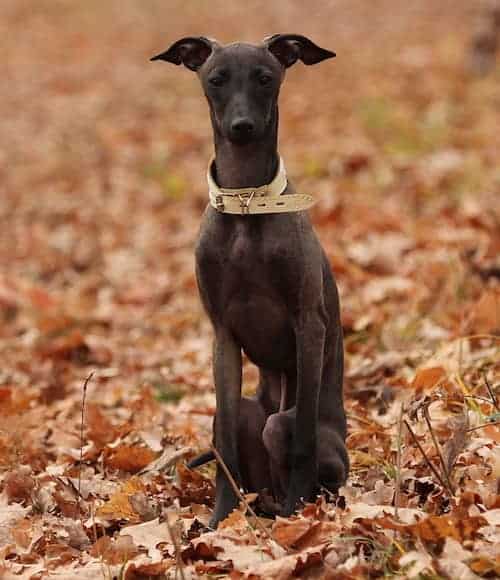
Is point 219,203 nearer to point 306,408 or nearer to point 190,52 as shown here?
point 190,52

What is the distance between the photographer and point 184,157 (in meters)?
12.0

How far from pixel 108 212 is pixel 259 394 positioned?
21.4ft

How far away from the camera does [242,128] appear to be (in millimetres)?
3377

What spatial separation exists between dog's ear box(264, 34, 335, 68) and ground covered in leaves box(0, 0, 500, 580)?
1311mm

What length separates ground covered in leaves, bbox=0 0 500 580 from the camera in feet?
10.5

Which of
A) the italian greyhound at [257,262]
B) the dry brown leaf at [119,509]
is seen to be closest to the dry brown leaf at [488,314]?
the italian greyhound at [257,262]


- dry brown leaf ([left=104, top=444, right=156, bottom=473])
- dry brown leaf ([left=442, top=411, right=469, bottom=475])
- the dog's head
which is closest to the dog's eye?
the dog's head

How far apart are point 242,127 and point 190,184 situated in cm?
746

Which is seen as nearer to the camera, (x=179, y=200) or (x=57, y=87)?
→ (x=179, y=200)

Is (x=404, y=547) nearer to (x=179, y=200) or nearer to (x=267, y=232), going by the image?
(x=267, y=232)

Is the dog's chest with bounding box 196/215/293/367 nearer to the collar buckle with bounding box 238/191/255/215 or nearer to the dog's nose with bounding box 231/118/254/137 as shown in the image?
the collar buckle with bounding box 238/191/255/215

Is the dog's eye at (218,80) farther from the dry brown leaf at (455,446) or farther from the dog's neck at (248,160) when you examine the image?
the dry brown leaf at (455,446)

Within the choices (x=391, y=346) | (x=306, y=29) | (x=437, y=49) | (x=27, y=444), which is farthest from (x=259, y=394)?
(x=306, y=29)

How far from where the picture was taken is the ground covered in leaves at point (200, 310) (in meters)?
3.19
